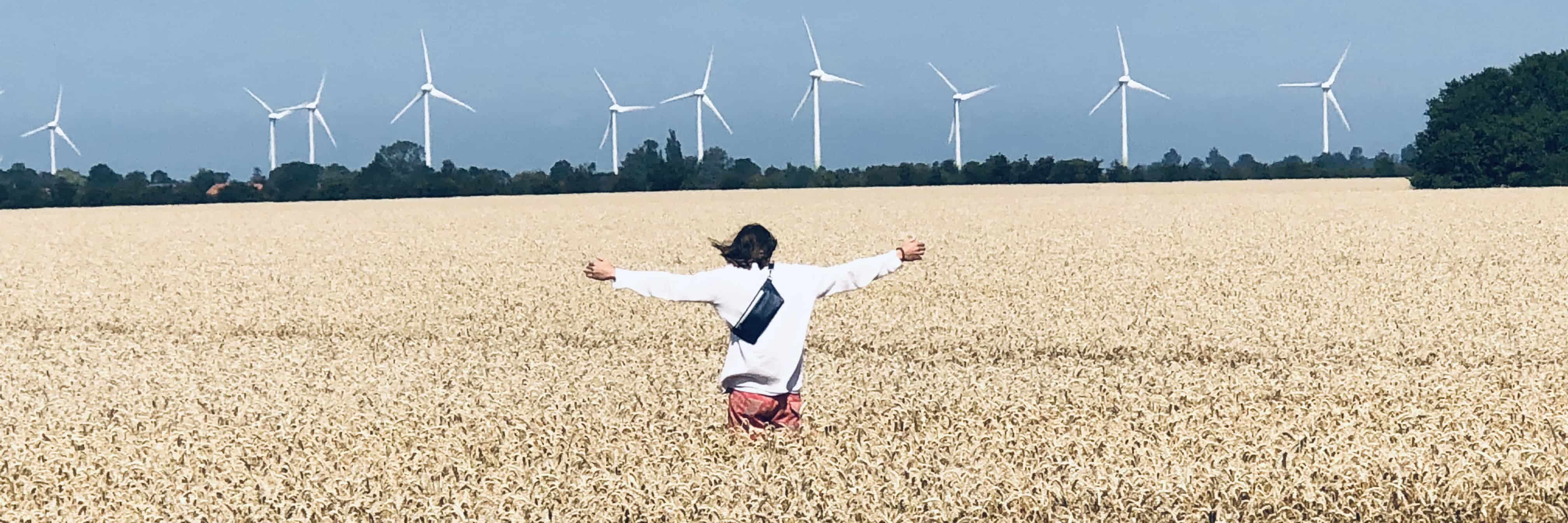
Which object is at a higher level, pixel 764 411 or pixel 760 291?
pixel 760 291

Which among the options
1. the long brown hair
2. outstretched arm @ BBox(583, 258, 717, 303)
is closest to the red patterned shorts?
outstretched arm @ BBox(583, 258, 717, 303)

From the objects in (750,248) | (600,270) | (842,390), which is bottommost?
(842,390)

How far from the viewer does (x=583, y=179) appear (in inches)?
3873

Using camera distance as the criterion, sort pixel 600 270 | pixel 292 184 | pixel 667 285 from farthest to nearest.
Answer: pixel 292 184, pixel 667 285, pixel 600 270

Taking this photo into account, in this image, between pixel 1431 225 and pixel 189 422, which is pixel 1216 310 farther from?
pixel 1431 225

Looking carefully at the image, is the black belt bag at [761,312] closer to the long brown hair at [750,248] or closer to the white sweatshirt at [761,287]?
the white sweatshirt at [761,287]

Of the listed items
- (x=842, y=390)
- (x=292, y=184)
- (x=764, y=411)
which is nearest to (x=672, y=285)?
(x=764, y=411)

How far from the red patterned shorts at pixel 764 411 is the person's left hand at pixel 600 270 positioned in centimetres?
115

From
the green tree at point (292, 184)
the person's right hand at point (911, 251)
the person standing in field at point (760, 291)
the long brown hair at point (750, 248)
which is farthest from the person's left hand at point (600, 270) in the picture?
the green tree at point (292, 184)

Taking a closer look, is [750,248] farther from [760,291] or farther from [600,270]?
[600,270]

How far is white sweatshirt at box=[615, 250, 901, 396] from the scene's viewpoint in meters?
9.93

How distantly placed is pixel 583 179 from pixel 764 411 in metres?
89.0

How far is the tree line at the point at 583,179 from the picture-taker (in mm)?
95125

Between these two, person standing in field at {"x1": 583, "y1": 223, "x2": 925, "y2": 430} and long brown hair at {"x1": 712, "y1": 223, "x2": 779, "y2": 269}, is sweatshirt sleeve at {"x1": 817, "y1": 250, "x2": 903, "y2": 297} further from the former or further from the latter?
long brown hair at {"x1": 712, "y1": 223, "x2": 779, "y2": 269}
